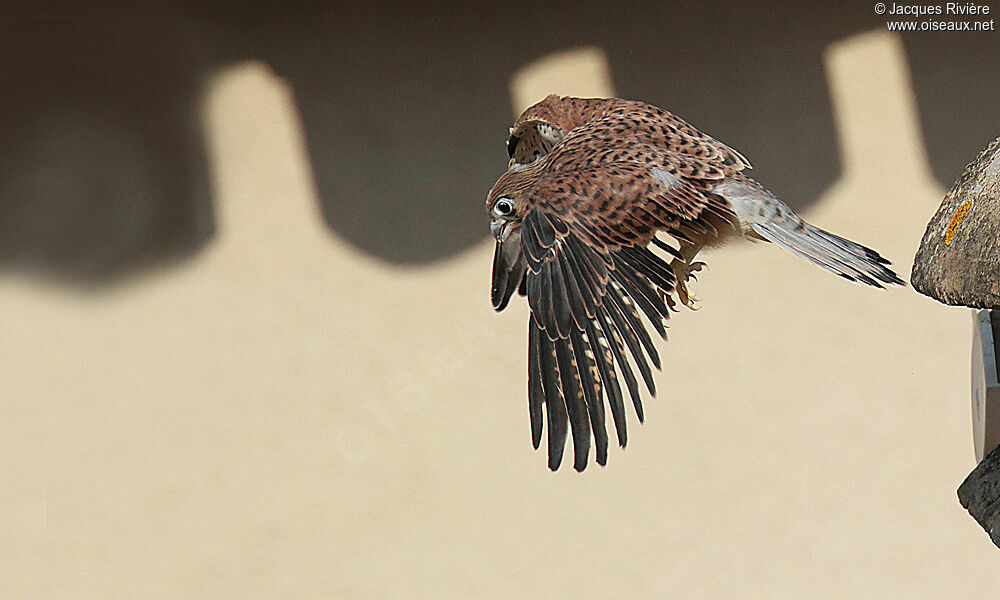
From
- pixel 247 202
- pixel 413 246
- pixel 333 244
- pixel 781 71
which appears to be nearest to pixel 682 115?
pixel 781 71

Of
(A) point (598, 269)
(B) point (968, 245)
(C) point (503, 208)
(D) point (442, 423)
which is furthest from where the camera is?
(D) point (442, 423)

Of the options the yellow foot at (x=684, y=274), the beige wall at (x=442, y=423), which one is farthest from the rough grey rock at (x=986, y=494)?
the beige wall at (x=442, y=423)

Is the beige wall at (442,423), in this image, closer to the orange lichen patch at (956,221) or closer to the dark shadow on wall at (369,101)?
the dark shadow on wall at (369,101)

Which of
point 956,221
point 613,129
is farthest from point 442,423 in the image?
point 956,221

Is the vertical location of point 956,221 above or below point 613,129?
below

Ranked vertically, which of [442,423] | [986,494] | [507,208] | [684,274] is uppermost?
[507,208]

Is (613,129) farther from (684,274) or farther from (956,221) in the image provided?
(956,221)
